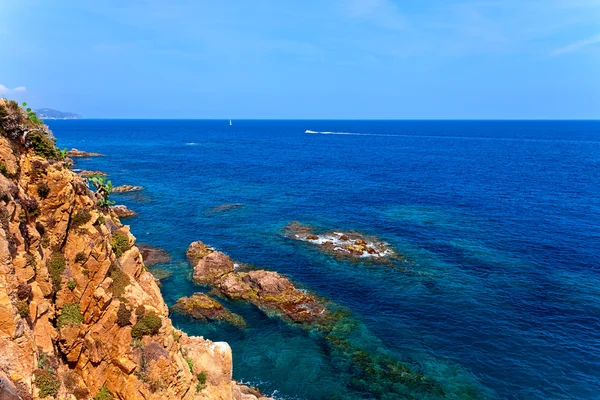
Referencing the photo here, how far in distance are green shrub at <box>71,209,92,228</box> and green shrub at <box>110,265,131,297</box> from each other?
364 centimetres

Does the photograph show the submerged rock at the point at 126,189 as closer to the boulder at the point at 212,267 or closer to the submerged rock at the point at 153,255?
the submerged rock at the point at 153,255

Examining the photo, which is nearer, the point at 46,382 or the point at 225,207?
the point at 46,382

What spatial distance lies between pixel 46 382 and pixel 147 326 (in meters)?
7.33

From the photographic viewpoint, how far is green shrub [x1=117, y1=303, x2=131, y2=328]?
81.4 ft

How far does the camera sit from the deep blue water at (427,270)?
43.6 m

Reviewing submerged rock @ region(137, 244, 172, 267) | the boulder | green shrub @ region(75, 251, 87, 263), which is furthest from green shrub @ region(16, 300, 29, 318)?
submerged rock @ region(137, 244, 172, 267)

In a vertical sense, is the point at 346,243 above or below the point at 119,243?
below

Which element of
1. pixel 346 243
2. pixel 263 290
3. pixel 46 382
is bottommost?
pixel 263 290

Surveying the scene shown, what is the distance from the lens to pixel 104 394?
79.0 ft

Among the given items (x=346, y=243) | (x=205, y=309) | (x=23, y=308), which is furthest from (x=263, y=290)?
(x=23, y=308)

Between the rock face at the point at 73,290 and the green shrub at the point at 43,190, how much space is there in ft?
0.17

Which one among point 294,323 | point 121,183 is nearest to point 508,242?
point 294,323

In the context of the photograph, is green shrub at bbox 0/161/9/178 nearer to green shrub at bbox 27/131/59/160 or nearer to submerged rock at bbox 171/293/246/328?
green shrub at bbox 27/131/59/160

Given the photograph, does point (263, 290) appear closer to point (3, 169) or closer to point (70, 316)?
point (70, 316)
